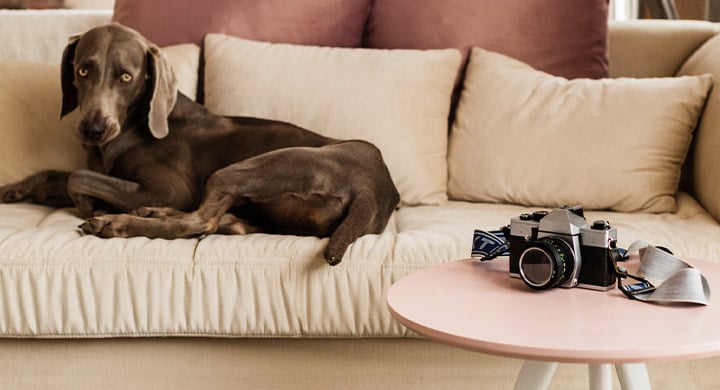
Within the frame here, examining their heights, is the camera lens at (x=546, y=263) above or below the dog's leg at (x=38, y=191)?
above

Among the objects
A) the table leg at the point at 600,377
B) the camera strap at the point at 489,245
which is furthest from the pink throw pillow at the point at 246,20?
the table leg at the point at 600,377

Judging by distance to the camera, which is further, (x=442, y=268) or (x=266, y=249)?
(x=266, y=249)

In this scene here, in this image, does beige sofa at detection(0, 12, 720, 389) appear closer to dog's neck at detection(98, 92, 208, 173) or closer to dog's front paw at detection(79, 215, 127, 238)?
dog's front paw at detection(79, 215, 127, 238)

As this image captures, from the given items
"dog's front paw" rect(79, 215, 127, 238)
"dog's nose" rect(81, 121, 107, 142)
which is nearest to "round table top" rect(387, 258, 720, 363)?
"dog's front paw" rect(79, 215, 127, 238)

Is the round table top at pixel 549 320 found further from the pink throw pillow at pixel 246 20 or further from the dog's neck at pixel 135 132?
the pink throw pillow at pixel 246 20

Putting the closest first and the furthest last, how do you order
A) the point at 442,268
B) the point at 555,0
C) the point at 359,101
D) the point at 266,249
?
the point at 442,268
the point at 266,249
the point at 359,101
the point at 555,0

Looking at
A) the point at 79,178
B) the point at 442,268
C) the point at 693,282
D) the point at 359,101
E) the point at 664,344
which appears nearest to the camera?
the point at 664,344

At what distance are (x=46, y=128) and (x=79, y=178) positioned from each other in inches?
16.8

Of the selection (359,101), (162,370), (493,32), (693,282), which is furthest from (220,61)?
(693,282)

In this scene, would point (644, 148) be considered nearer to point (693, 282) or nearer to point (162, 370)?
point (693, 282)

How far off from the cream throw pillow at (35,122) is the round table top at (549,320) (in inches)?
56.8

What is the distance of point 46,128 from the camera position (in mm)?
2658

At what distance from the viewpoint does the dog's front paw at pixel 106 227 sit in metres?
2.05

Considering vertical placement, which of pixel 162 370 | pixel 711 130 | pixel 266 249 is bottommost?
pixel 162 370
